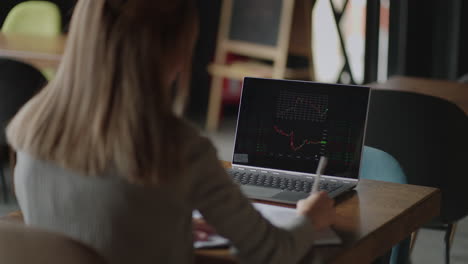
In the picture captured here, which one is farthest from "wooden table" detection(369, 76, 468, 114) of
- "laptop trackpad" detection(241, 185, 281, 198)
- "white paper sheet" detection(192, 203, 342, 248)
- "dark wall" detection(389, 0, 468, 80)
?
"white paper sheet" detection(192, 203, 342, 248)

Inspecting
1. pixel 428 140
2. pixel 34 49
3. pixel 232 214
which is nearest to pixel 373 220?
pixel 232 214

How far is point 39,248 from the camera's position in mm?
986

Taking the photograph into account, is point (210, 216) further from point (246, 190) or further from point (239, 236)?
point (246, 190)

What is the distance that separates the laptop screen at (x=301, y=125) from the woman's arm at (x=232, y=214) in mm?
602

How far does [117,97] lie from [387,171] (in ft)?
3.98

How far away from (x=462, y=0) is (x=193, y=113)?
252 centimetres

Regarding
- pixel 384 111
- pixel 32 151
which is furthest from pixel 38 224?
pixel 384 111

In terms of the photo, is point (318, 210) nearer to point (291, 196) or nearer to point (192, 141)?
point (291, 196)

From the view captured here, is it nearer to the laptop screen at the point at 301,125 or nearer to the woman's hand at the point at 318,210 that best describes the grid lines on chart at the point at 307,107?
the laptop screen at the point at 301,125

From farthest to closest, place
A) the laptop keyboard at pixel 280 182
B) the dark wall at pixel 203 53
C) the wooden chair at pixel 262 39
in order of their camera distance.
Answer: the dark wall at pixel 203 53, the wooden chair at pixel 262 39, the laptop keyboard at pixel 280 182

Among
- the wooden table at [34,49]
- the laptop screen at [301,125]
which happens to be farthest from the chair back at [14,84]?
the laptop screen at [301,125]

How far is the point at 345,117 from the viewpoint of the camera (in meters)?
1.77

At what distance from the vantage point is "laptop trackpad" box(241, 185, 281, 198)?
1.63 metres

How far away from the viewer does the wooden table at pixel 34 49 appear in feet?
11.4
